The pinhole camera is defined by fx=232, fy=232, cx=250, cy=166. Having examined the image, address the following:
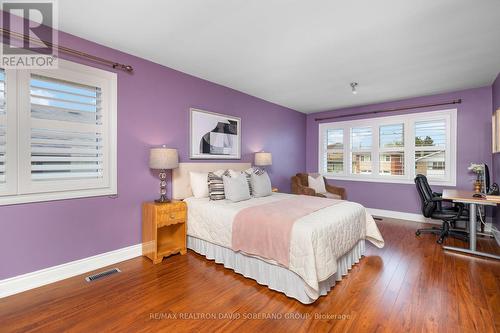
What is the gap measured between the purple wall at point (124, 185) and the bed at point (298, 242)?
1.88 feet

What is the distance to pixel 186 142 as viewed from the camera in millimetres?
3553

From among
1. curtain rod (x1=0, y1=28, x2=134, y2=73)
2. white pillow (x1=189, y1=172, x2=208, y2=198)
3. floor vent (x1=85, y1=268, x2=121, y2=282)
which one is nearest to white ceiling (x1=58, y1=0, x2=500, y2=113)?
curtain rod (x1=0, y1=28, x2=134, y2=73)

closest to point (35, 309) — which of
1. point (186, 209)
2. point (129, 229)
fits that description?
point (129, 229)

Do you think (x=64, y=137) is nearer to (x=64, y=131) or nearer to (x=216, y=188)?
(x=64, y=131)

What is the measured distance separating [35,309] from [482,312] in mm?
3651

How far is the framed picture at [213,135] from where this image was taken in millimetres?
3641

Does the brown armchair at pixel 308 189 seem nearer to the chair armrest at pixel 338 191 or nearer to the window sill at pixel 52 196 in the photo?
the chair armrest at pixel 338 191

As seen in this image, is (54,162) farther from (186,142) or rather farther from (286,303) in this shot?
(286,303)

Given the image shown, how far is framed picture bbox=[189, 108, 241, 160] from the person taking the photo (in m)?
3.64

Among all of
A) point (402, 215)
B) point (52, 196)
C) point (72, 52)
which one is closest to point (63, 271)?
point (52, 196)

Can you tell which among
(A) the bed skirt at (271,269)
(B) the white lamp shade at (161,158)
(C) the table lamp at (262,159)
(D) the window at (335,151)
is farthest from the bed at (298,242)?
(D) the window at (335,151)

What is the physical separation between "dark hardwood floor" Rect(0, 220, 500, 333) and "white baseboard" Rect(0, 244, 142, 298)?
8cm

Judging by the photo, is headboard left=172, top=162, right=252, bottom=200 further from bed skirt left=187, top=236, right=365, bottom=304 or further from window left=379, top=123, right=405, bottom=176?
window left=379, top=123, right=405, bottom=176

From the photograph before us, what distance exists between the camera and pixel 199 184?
339 cm
